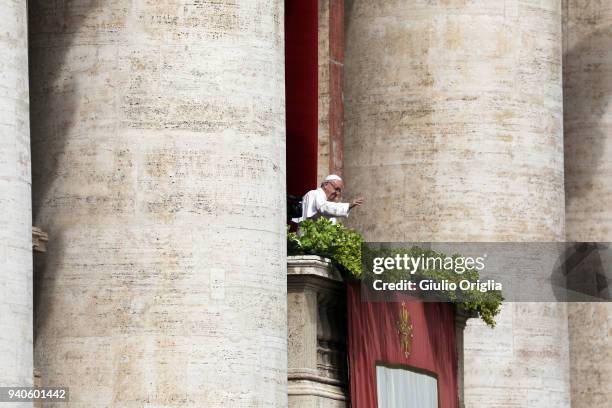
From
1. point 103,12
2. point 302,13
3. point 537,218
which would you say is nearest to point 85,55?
point 103,12

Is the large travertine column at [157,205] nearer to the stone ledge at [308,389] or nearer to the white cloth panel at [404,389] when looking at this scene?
the stone ledge at [308,389]

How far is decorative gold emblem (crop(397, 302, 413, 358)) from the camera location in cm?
2914

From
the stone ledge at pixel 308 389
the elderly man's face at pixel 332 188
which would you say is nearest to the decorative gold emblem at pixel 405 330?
the elderly man's face at pixel 332 188

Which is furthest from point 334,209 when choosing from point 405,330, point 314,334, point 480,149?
point 480,149

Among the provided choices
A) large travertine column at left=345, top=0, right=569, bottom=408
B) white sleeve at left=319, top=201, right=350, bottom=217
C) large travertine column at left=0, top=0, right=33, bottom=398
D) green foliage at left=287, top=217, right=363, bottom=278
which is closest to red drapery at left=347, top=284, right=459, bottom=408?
green foliage at left=287, top=217, right=363, bottom=278

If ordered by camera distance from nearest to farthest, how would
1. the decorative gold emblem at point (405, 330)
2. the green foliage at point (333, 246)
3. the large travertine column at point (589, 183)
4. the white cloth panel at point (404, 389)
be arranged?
the green foliage at point (333, 246) → the white cloth panel at point (404, 389) → the decorative gold emblem at point (405, 330) → the large travertine column at point (589, 183)

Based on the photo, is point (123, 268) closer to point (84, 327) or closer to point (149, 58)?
point (84, 327)

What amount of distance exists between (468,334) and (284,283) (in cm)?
844

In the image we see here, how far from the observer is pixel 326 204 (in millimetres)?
29109

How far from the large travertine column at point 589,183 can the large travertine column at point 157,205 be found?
1452 centimetres

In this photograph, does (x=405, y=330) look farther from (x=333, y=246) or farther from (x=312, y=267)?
(x=312, y=267)

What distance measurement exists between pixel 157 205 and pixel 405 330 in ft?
17.5

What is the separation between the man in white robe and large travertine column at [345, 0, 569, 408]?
4571 mm

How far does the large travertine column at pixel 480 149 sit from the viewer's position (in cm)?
3381
